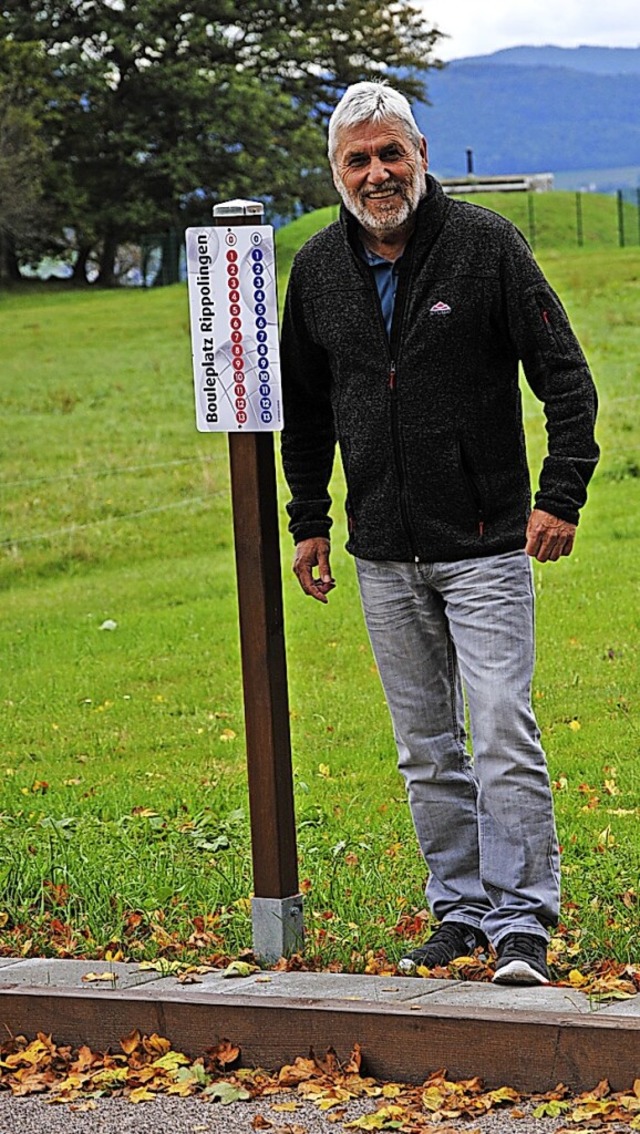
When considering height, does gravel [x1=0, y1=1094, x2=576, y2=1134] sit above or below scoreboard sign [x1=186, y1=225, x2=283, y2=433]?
below

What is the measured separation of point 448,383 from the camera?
15.4ft

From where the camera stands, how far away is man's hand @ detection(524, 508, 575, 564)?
15.1 feet

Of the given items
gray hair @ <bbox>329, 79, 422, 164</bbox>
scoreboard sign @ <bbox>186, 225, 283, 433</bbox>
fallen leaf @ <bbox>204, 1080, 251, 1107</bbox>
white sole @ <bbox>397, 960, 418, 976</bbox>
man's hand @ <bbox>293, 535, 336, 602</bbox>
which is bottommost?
fallen leaf @ <bbox>204, 1080, 251, 1107</bbox>

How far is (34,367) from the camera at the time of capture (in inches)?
1177

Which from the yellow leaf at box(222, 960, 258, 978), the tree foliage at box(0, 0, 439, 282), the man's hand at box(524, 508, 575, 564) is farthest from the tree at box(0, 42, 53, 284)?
the man's hand at box(524, 508, 575, 564)

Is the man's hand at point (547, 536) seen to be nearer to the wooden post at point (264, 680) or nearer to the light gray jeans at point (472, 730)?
the light gray jeans at point (472, 730)

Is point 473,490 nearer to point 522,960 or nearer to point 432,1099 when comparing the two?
point 522,960

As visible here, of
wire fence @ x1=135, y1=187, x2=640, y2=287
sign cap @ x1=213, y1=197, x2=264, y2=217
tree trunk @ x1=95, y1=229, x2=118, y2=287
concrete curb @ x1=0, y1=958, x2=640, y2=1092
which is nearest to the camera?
concrete curb @ x1=0, y1=958, x2=640, y2=1092

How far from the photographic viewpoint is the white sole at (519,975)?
4.53 metres

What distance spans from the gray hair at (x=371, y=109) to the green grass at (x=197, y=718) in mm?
2202

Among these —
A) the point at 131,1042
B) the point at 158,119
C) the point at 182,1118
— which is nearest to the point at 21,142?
the point at 158,119

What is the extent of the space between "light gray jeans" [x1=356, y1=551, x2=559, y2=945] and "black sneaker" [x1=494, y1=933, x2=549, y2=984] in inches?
1.2

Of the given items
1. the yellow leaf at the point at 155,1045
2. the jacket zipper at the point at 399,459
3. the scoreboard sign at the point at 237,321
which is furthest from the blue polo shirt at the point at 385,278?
the yellow leaf at the point at 155,1045

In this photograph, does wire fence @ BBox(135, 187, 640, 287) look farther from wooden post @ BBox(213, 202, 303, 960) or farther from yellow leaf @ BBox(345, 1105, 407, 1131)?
yellow leaf @ BBox(345, 1105, 407, 1131)
